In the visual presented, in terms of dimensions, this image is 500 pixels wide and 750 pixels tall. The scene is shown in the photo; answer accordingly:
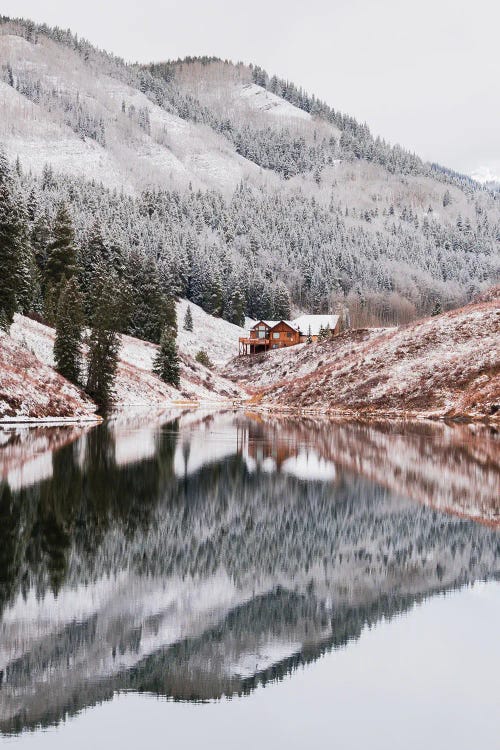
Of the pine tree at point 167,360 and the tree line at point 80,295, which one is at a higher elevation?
the tree line at point 80,295

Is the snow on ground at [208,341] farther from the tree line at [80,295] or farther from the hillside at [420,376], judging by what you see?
the hillside at [420,376]

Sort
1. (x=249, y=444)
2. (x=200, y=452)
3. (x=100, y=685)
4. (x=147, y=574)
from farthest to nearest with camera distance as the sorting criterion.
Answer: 1. (x=249, y=444)
2. (x=200, y=452)
3. (x=147, y=574)
4. (x=100, y=685)

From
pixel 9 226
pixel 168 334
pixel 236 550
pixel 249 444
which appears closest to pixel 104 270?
pixel 168 334

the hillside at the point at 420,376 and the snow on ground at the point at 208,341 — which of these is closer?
the hillside at the point at 420,376

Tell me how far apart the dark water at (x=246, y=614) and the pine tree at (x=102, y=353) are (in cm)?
5379

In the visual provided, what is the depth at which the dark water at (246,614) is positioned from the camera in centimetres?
1226

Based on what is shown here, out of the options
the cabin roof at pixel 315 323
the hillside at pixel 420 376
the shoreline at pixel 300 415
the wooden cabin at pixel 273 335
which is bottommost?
the shoreline at pixel 300 415

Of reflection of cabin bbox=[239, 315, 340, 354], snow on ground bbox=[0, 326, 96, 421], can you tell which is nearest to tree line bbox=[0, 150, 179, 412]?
snow on ground bbox=[0, 326, 96, 421]

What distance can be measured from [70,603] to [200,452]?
1277 inches

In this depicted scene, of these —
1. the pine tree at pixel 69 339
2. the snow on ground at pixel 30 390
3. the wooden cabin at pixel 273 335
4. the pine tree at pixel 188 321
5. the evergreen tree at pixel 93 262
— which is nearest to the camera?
the snow on ground at pixel 30 390

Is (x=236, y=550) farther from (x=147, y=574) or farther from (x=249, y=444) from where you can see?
(x=249, y=444)

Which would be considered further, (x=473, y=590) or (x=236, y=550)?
(x=236, y=550)

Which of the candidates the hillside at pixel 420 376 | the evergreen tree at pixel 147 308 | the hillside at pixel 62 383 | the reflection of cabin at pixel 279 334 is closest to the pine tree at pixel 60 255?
the hillside at pixel 62 383

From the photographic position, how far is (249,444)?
55188 millimetres
